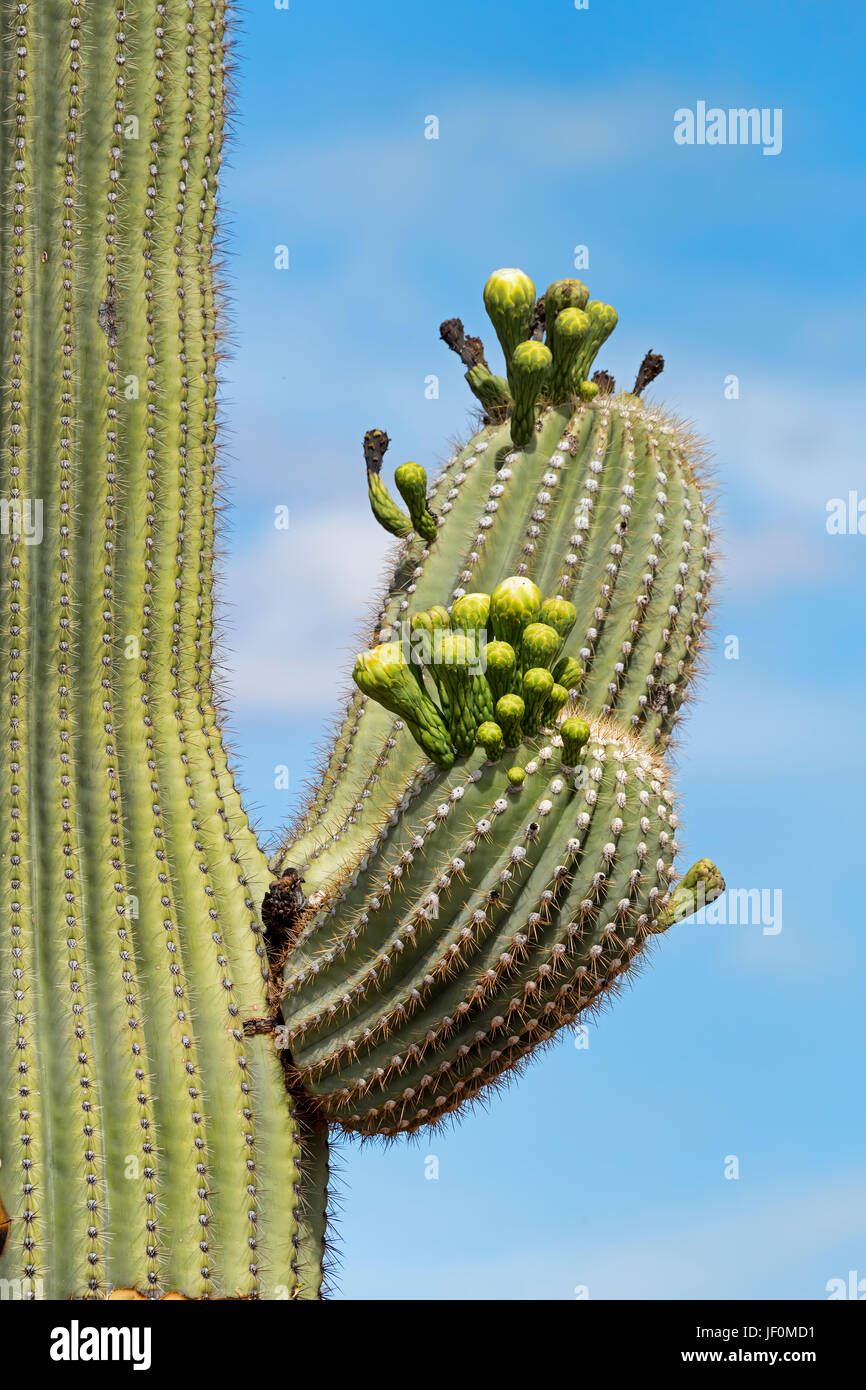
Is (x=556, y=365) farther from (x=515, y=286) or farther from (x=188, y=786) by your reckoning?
(x=188, y=786)

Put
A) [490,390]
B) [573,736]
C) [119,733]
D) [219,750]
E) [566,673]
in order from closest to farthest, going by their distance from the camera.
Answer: [573,736], [566,673], [119,733], [219,750], [490,390]

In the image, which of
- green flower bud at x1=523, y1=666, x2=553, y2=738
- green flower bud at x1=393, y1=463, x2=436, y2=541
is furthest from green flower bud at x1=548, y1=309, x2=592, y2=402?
green flower bud at x1=523, y1=666, x2=553, y2=738

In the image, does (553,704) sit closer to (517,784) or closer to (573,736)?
(573,736)

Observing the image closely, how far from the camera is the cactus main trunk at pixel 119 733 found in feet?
17.9

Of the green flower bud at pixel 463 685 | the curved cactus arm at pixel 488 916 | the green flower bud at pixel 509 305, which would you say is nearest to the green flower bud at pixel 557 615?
the green flower bud at pixel 463 685

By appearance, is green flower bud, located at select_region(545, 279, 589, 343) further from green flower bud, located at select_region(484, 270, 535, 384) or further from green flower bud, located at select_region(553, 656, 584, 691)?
green flower bud, located at select_region(553, 656, 584, 691)

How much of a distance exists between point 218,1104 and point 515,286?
3251mm

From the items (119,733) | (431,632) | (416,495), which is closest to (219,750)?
(119,733)

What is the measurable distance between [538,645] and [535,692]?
0.15 meters

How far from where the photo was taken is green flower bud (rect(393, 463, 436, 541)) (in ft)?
20.5

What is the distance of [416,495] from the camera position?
20.5 ft

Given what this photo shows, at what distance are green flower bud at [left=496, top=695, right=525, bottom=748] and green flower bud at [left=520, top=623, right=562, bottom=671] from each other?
0.13m

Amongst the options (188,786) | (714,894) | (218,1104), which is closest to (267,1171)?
(218,1104)

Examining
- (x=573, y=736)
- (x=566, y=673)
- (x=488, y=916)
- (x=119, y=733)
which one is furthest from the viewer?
(x=119, y=733)
